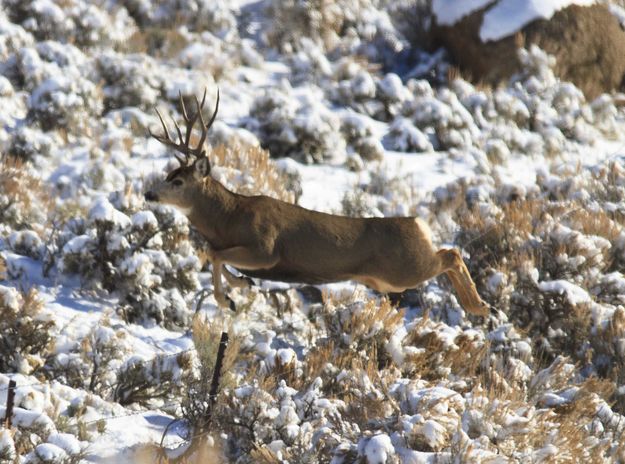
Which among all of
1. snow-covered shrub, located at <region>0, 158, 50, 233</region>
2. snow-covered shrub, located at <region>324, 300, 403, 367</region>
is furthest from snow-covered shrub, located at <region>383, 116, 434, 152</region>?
snow-covered shrub, located at <region>324, 300, 403, 367</region>

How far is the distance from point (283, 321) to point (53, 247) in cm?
232

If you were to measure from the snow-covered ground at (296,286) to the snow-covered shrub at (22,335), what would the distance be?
0.7 inches

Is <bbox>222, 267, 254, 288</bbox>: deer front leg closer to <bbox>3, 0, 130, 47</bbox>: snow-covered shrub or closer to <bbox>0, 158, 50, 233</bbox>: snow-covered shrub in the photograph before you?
<bbox>0, 158, 50, 233</bbox>: snow-covered shrub

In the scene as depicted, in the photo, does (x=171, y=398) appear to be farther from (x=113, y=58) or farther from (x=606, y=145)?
(x=606, y=145)

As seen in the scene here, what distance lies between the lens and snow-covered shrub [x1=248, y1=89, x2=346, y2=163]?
13281mm

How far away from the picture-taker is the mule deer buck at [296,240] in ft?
23.0

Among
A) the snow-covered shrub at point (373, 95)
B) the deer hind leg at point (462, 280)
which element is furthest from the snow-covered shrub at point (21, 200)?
the snow-covered shrub at point (373, 95)

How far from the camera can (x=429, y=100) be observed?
15109 millimetres

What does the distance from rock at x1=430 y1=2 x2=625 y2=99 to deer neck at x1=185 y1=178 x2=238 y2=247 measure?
994 centimetres

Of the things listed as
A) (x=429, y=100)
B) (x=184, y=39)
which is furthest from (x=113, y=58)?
(x=429, y=100)

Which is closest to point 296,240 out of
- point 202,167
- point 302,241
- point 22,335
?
point 302,241

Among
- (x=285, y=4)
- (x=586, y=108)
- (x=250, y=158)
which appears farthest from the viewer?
(x=285, y=4)

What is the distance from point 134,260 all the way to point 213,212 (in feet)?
7.98

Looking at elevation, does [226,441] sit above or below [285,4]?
above
